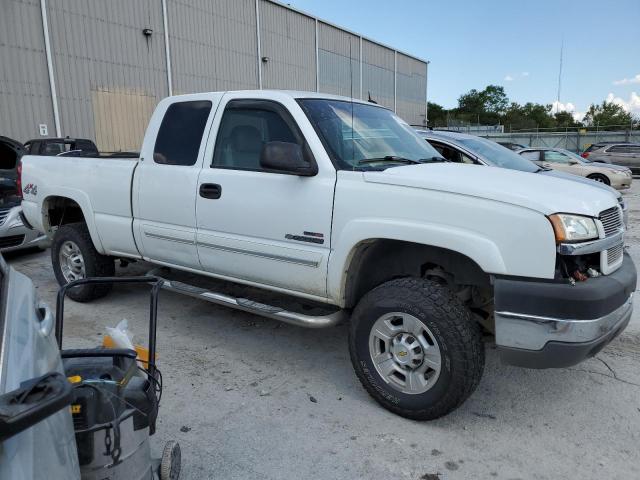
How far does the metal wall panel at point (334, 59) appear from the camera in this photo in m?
26.8

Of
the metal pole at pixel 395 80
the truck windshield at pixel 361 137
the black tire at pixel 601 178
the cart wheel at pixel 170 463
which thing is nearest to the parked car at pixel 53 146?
the truck windshield at pixel 361 137

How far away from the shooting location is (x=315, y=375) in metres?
3.76

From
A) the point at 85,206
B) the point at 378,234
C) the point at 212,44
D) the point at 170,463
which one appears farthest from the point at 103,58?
the point at 170,463

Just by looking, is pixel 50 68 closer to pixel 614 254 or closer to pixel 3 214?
pixel 3 214

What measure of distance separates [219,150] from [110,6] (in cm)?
1552

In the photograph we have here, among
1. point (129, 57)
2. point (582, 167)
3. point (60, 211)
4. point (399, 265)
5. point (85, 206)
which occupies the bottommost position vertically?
point (582, 167)

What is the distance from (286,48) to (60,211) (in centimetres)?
2084

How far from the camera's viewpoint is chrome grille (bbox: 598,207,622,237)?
288cm

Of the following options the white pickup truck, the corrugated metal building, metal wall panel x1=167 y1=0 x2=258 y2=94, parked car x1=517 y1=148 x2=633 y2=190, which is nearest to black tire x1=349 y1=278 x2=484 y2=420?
the white pickup truck

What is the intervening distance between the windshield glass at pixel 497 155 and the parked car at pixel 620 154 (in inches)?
668

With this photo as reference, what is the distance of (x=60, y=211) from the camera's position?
561 cm

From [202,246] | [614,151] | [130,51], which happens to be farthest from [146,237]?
[614,151]

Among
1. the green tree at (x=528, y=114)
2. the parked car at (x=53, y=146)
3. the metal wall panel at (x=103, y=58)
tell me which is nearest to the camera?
the parked car at (x=53, y=146)

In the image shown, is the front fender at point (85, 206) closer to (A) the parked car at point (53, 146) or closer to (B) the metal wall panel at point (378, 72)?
(A) the parked car at point (53, 146)
